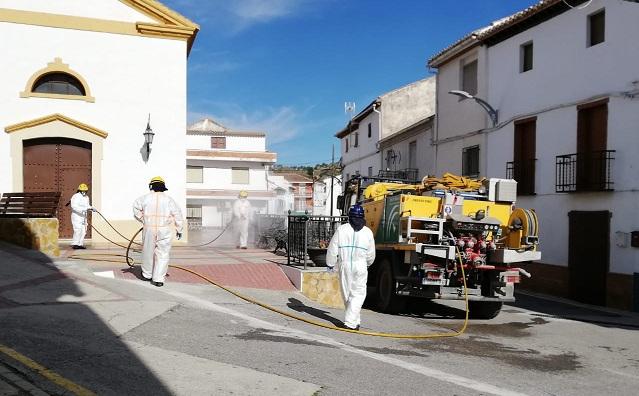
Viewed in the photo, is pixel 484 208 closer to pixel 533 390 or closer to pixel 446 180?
pixel 446 180

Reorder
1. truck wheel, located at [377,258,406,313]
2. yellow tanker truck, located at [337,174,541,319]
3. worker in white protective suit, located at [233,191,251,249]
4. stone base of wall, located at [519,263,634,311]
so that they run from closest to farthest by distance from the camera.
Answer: yellow tanker truck, located at [337,174,541,319] < truck wheel, located at [377,258,406,313] < stone base of wall, located at [519,263,634,311] < worker in white protective suit, located at [233,191,251,249]

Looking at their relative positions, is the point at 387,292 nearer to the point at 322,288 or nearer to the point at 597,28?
the point at 322,288

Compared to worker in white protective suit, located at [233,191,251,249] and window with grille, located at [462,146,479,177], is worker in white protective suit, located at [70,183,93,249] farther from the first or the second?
window with grille, located at [462,146,479,177]

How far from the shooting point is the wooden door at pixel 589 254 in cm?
1297

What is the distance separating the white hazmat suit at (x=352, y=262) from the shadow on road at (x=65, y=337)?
2.96 metres

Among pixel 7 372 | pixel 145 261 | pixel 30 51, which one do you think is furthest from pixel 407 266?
pixel 30 51

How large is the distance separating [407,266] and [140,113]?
9.49 metres

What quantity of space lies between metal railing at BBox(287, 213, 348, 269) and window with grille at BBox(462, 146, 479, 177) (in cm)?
826

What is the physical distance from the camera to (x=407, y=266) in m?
9.55

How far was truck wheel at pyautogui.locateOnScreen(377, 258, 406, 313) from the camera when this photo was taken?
988cm

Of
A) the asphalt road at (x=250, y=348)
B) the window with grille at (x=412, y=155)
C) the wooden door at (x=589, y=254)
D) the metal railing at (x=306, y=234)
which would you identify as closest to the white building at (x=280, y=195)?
the window with grille at (x=412, y=155)

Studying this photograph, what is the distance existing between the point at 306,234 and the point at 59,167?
8.31 m

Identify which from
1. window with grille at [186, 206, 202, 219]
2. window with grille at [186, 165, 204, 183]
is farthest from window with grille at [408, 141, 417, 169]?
window with grille at [186, 206, 202, 219]

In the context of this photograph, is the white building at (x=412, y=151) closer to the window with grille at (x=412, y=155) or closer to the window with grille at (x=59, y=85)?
the window with grille at (x=412, y=155)
